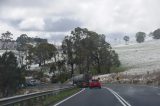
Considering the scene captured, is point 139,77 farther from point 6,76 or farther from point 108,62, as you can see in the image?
point 108,62

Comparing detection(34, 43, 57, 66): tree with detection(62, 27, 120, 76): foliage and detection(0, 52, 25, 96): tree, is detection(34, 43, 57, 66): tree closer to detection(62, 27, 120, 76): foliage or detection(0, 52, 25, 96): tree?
detection(62, 27, 120, 76): foliage

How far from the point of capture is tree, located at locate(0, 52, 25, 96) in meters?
79.8

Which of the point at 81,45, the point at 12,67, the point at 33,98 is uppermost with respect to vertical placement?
the point at 81,45

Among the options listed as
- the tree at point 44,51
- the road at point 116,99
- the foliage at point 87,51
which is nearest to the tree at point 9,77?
the road at point 116,99

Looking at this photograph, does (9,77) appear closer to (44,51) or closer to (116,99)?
(116,99)

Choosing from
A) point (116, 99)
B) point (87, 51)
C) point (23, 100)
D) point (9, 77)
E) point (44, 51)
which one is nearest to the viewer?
point (23, 100)

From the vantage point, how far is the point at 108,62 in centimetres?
14025

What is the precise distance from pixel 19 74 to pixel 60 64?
55290 millimetres

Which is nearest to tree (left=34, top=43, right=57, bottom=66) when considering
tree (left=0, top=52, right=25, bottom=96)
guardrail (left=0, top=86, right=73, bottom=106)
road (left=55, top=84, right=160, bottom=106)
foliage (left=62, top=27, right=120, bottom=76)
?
foliage (left=62, top=27, right=120, bottom=76)

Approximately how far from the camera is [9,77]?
8338 cm

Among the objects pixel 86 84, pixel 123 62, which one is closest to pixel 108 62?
pixel 123 62

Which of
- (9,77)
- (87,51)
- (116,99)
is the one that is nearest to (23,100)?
(116,99)

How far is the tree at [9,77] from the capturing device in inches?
3142

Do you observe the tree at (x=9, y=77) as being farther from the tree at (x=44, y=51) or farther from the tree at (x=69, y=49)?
the tree at (x=44, y=51)
